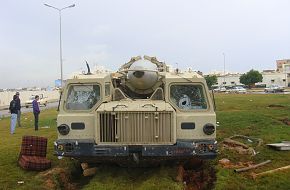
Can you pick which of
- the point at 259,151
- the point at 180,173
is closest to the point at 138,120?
the point at 180,173

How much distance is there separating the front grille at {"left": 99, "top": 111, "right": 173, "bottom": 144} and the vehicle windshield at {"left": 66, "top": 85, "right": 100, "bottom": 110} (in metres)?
0.84

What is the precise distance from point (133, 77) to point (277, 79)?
10010 cm

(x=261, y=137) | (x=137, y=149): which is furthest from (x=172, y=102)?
(x=261, y=137)

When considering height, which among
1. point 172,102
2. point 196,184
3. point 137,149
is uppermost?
point 172,102

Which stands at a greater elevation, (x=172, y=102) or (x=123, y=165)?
(x=172, y=102)

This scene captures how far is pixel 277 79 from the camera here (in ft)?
339

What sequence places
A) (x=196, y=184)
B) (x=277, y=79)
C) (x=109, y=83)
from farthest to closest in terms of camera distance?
1. (x=277, y=79)
2. (x=109, y=83)
3. (x=196, y=184)

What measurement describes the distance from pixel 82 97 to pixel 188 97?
225 cm

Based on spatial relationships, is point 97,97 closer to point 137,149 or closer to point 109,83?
point 109,83

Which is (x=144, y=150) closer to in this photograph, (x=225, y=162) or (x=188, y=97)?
(x=188, y=97)

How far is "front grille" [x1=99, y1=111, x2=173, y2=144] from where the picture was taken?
786cm

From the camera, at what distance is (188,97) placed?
868 centimetres

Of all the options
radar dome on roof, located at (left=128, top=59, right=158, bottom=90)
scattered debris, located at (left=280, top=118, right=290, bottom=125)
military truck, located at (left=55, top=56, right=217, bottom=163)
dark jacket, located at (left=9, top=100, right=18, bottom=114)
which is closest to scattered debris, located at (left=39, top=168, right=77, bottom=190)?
military truck, located at (left=55, top=56, right=217, bottom=163)

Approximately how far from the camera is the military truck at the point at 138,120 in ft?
25.9
